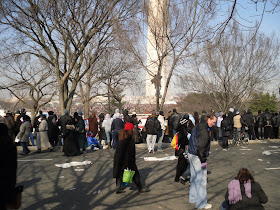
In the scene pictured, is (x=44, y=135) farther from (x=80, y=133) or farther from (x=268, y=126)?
(x=268, y=126)

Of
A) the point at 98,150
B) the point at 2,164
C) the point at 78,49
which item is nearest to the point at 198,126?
the point at 2,164

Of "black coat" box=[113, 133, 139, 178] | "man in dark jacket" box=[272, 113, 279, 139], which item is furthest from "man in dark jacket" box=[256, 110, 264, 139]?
"black coat" box=[113, 133, 139, 178]

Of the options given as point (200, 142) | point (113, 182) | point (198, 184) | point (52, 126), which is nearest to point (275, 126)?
point (52, 126)

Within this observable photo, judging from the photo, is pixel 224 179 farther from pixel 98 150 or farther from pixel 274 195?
pixel 98 150

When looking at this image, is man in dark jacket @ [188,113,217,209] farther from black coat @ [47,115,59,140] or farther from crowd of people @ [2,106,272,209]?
black coat @ [47,115,59,140]

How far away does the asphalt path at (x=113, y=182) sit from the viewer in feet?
22.4

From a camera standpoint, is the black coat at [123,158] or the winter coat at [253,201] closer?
the winter coat at [253,201]

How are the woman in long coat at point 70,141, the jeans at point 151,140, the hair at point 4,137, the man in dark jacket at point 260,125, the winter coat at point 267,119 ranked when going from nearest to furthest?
1. the hair at point 4,137
2. the woman in long coat at point 70,141
3. the jeans at point 151,140
4. the winter coat at point 267,119
5. the man in dark jacket at point 260,125

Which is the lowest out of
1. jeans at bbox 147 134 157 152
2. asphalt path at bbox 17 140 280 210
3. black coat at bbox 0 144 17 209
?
asphalt path at bbox 17 140 280 210

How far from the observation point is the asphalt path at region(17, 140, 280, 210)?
22.4 feet

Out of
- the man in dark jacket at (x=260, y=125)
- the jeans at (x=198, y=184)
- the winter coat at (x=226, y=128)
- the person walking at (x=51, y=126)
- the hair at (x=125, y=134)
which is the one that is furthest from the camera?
the man in dark jacket at (x=260, y=125)

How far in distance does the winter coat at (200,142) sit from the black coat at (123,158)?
1.35m

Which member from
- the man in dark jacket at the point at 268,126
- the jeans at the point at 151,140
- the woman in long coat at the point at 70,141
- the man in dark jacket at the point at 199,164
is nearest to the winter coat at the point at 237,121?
the jeans at the point at 151,140

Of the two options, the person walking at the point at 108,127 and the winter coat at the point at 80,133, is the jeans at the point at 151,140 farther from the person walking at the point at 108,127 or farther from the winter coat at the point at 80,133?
the winter coat at the point at 80,133
